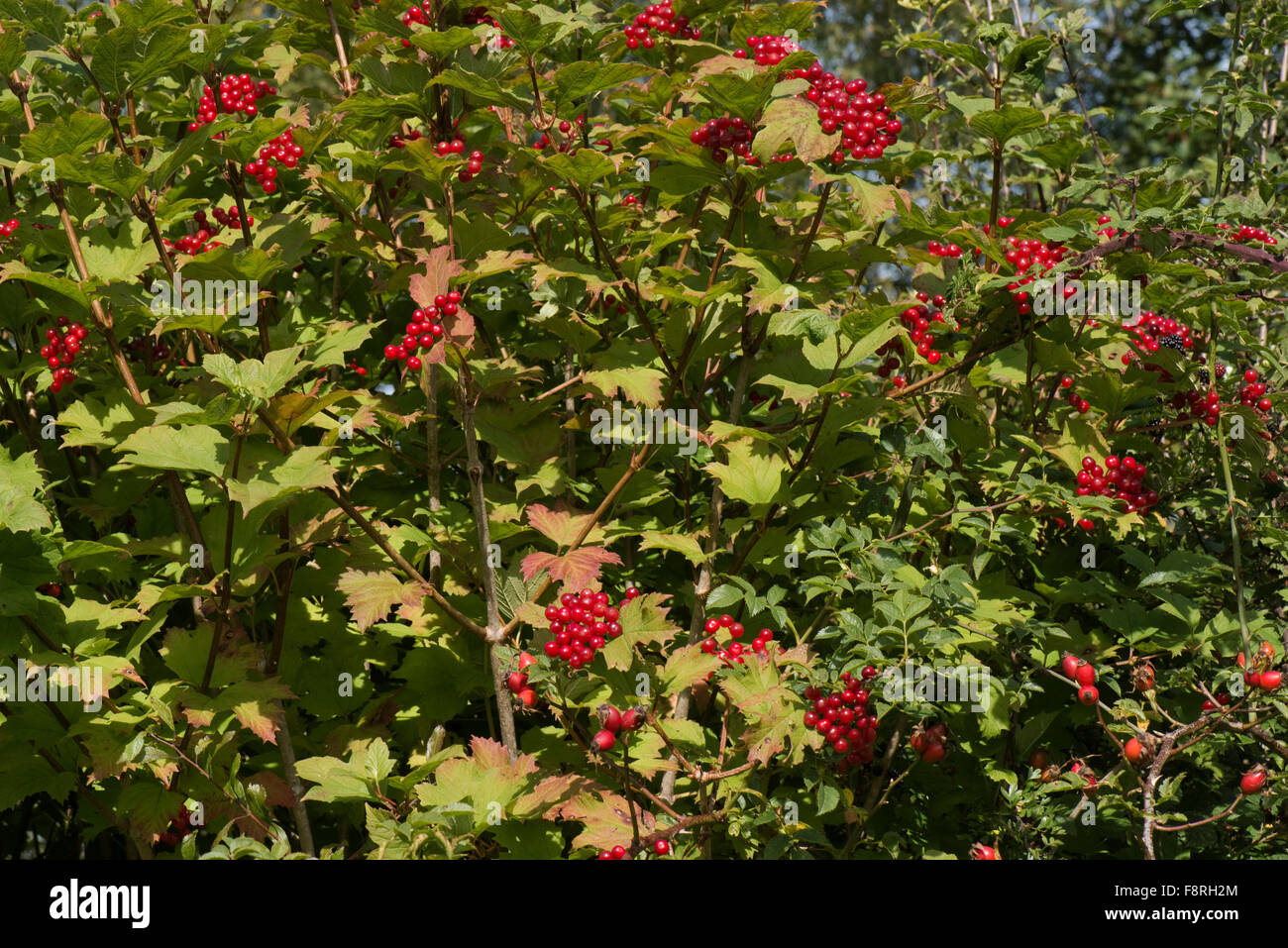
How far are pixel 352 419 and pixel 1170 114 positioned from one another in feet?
8.71

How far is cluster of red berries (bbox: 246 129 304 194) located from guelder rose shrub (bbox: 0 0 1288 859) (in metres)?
0.01

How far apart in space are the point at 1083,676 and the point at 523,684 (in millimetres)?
1364

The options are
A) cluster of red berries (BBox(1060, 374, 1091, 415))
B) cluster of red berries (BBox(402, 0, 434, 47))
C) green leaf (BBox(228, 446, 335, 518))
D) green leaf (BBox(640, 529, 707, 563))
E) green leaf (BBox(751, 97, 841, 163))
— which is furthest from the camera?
cluster of red berries (BBox(1060, 374, 1091, 415))

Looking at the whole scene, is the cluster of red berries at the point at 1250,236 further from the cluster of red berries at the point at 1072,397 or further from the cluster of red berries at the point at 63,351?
the cluster of red berries at the point at 63,351

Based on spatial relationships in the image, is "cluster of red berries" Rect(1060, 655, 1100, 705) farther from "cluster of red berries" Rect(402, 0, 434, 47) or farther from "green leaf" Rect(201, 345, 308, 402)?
"cluster of red berries" Rect(402, 0, 434, 47)

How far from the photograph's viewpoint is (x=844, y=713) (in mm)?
2516

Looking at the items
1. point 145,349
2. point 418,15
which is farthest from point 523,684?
point 418,15

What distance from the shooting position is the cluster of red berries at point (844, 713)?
2.52 m

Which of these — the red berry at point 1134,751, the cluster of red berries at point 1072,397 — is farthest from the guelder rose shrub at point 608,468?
the cluster of red berries at point 1072,397

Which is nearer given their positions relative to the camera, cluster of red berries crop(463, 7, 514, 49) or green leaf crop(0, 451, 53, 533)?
green leaf crop(0, 451, 53, 533)

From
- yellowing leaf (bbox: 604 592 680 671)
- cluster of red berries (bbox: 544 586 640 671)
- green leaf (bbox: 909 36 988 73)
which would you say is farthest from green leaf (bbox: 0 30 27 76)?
green leaf (bbox: 909 36 988 73)

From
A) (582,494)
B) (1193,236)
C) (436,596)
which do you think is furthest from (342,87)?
(1193,236)

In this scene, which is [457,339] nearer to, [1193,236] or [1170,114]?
[1193,236]

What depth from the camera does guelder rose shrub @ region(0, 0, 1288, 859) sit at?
8.50ft
